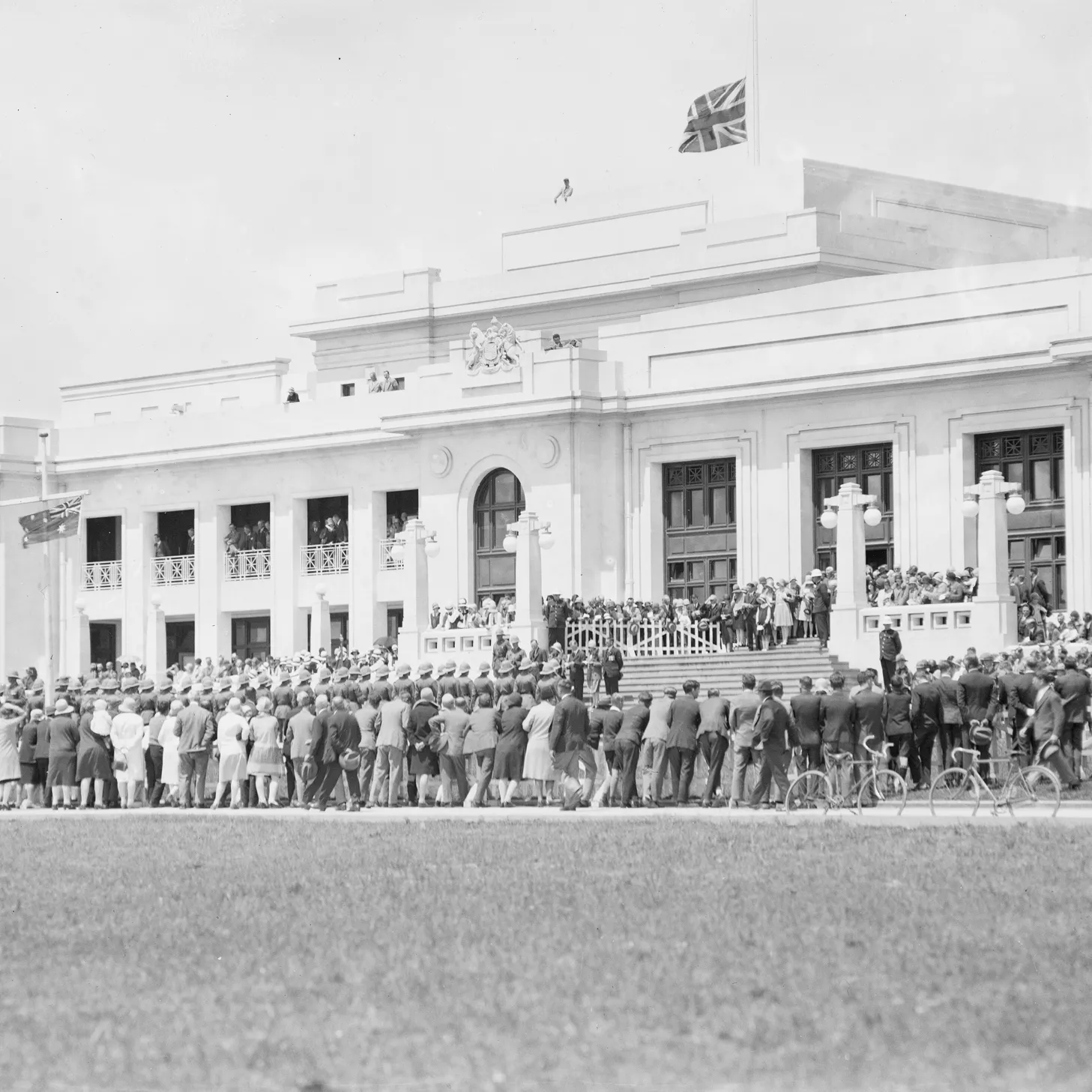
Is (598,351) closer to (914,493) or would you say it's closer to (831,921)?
(914,493)

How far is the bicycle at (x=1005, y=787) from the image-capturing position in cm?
2125

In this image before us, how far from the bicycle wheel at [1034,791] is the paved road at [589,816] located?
160 millimetres

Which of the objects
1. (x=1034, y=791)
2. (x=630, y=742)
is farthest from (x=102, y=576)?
(x=1034, y=791)

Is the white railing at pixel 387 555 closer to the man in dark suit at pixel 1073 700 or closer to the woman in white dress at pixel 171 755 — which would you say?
the woman in white dress at pixel 171 755

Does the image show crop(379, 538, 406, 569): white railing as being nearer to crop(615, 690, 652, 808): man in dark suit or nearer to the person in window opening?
the person in window opening

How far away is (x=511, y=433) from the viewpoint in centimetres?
4575

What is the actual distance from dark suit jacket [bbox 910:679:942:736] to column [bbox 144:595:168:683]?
3020cm

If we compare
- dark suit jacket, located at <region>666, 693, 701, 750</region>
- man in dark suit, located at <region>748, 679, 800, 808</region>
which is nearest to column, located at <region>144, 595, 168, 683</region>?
dark suit jacket, located at <region>666, 693, 701, 750</region>

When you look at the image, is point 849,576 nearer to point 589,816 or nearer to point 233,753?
point 233,753

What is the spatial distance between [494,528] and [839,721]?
23.3 metres

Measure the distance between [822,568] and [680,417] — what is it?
5.03 m

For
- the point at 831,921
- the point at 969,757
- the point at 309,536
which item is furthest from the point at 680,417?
the point at 831,921

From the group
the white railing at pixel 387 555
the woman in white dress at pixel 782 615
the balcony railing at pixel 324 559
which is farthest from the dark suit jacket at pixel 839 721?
the balcony railing at pixel 324 559

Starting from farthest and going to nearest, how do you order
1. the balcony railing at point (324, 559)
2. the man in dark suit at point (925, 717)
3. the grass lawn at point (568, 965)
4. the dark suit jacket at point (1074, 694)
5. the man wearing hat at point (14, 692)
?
1. the balcony railing at point (324, 559)
2. the man wearing hat at point (14, 692)
3. the man in dark suit at point (925, 717)
4. the dark suit jacket at point (1074, 694)
5. the grass lawn at point (568, 965)
